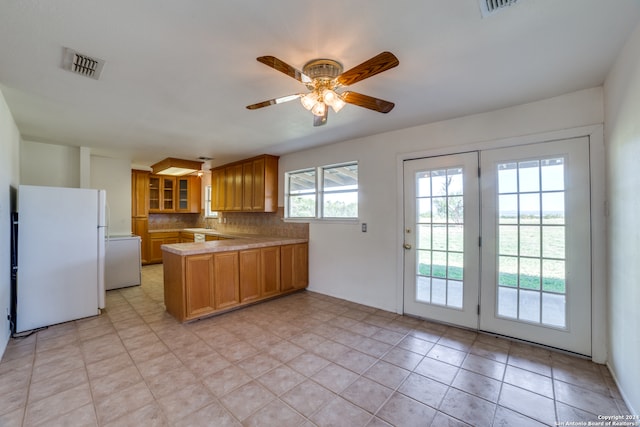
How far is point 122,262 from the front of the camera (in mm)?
4723

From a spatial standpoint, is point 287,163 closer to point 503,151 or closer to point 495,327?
point 503,151

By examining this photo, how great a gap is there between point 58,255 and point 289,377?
3091mm

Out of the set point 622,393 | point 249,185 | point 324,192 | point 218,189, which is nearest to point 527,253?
point 622,393

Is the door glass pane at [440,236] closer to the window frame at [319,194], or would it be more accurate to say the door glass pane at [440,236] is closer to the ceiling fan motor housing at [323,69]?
the window frame at [319,194]

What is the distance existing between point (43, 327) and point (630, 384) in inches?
208

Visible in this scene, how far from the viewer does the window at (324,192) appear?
4098 millimetres

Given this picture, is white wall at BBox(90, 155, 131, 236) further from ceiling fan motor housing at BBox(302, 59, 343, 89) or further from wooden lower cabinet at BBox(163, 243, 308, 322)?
ceiling fan motor housing at BBox(302, 59, 343, 89)

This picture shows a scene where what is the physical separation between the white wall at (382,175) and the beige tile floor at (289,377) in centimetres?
74

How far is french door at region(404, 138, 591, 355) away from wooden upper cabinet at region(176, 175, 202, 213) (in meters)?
5.86

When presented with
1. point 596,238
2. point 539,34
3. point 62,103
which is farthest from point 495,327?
point 62,103

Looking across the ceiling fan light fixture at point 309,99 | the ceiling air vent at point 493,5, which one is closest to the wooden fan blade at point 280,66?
the ceiling fan light fixture at point 309,99

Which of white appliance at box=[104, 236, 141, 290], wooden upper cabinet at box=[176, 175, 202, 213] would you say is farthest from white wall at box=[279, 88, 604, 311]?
wooden upper cabinet at box=[176, 175, 202, 213]

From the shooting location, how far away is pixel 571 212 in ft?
8.05

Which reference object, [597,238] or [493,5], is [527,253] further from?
[493,5]
